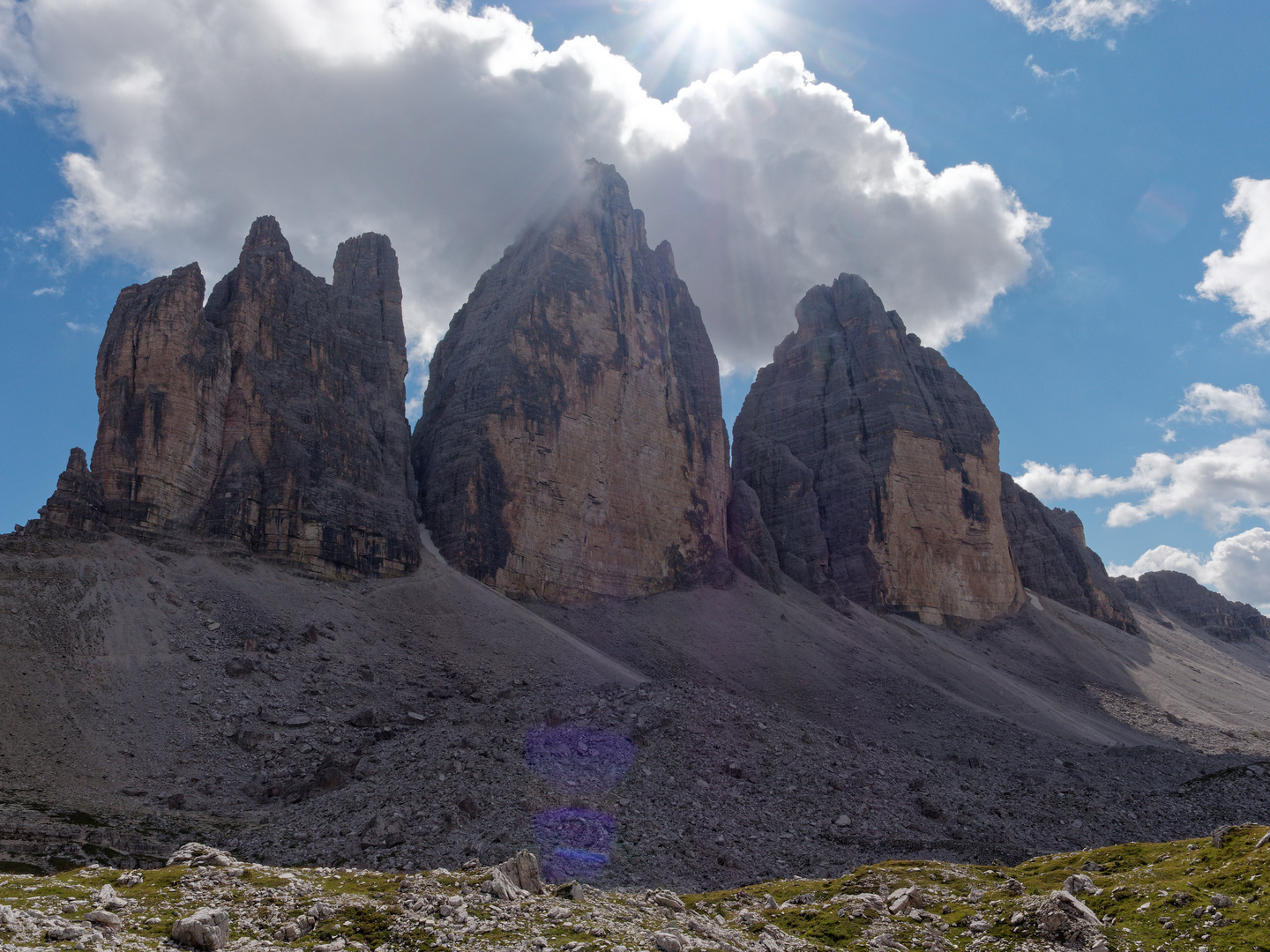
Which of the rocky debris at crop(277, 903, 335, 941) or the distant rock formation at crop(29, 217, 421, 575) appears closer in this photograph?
the rocky debris at crop(277, 903, 335, 941)

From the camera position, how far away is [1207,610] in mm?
194500

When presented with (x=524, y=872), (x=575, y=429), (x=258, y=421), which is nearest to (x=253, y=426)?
(x=258, y=421)

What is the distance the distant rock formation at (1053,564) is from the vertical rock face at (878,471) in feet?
56.9

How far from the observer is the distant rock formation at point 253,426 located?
6594 centimetres

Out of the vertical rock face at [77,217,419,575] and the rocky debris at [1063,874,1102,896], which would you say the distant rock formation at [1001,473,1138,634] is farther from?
the rocky debris at [1063,874,1102,896]

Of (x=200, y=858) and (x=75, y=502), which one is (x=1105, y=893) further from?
(x=75, y=502)

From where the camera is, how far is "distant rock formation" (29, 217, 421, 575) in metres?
65.9

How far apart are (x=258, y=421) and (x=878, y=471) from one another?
84.2 metres

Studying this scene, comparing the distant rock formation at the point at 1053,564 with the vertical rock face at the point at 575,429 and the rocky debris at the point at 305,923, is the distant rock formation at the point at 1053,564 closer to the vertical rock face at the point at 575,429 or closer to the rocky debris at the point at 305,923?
the vertical rock face at the point at 575,429

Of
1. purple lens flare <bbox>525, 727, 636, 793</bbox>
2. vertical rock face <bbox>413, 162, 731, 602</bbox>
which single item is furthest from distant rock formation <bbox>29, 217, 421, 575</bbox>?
purple lens flare <bbox>525, 727, 636, 793</bbox>

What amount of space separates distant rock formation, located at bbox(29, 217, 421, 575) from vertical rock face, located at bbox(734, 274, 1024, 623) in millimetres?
59149

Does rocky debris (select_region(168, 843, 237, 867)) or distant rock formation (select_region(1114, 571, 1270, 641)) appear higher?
distant rock formation (select_region(1114, 571, 1270, 641))

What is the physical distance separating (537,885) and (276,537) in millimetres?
55866

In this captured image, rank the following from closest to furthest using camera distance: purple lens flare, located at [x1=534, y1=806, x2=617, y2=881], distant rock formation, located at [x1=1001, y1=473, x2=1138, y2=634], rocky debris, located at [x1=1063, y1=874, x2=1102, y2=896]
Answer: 1. rocky debris, located at [x1=1063, y1=874, x2=1102, y2=896]
2. purple lens flare, located at [x1=534, y1=806, x2=617, y2=881]
3. distant rock formation, located at [x1=1001, y1=473, x2=1138, y2=634]
